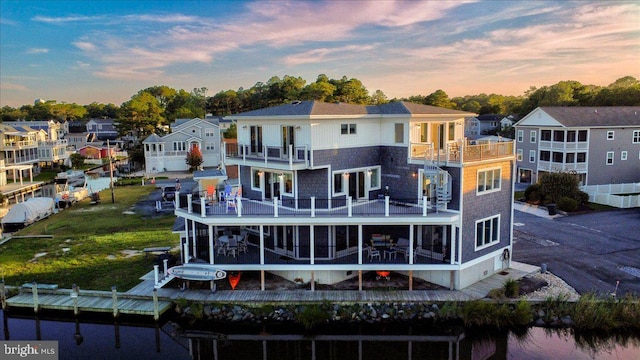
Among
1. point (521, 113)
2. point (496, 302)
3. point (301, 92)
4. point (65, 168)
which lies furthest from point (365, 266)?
point (521, 113)

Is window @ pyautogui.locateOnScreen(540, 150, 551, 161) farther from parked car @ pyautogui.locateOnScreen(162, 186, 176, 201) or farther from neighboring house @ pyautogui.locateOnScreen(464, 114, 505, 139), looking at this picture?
neighboring house @ pyautogui.locateOnScreen(464, 114, 505, 139)

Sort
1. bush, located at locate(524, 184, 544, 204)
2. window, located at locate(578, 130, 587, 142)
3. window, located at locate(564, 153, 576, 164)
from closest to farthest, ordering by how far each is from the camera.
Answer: bush, located at locate(524, 184, 544, 204) < window, located at locate(578, 130, 587, 142) < window, located at locate(564, 153, 576, 164)

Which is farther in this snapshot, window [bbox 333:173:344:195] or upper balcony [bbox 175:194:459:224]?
window [bbox 333:173:344:195]

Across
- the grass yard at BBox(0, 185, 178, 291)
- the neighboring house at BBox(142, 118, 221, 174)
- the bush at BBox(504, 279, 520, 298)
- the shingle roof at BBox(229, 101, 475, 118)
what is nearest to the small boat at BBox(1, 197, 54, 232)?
the grass yard at BBox(0, 185, 178, 291)

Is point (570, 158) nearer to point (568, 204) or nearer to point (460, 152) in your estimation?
point (568, 204)

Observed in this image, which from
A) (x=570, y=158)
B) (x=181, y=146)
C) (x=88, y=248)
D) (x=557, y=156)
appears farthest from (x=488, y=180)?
(x=181, y=146)

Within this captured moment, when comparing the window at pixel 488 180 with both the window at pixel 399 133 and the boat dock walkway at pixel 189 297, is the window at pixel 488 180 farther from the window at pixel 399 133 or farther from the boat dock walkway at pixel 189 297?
the boat dock walkway at pixel 189 297
